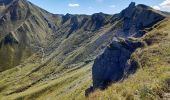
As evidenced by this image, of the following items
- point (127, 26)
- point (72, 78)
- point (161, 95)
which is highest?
point (161, 95)

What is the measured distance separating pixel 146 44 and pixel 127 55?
256 inches

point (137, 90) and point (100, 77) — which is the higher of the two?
point (137, 90)

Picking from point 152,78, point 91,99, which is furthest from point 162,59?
point 91,99

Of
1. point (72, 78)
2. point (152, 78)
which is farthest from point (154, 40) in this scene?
point (72, 78)

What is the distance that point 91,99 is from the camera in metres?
18.6

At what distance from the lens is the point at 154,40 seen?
4372 cm

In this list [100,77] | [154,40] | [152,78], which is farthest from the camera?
[100,77]

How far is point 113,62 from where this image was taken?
5597 cm

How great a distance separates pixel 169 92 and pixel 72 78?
365 feet

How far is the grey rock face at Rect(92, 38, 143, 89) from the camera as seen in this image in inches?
1981

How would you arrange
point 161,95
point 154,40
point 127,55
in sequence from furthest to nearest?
point 127,55 < point 154,40 < point 161,95

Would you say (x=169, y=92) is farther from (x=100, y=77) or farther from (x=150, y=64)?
(x=100, y=77)

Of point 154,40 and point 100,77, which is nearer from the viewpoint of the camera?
point 154,40

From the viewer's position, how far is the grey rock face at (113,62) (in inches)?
1981
